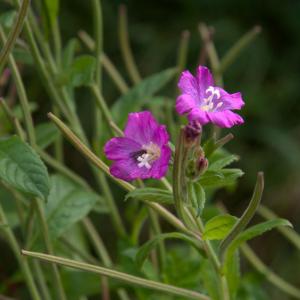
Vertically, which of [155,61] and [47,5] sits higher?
[47,5]

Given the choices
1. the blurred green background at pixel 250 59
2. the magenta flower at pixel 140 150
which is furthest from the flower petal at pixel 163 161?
the blurred green background at pixel 250 59

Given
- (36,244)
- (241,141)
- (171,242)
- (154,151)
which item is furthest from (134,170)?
(241,141)

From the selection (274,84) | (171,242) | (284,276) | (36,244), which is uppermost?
(36,244)

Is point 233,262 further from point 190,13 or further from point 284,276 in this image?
point 190,13

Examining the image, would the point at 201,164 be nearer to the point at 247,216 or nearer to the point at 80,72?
the point at 247,216

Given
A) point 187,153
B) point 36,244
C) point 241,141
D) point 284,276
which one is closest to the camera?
point 187,153

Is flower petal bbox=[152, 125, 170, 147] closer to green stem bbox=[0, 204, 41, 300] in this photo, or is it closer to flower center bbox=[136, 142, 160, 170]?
flower center bbox=[136, 142, 160, 170]

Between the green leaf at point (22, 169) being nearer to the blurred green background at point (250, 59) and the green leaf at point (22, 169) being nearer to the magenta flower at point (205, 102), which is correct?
the magenta flower at point (205, 102)
